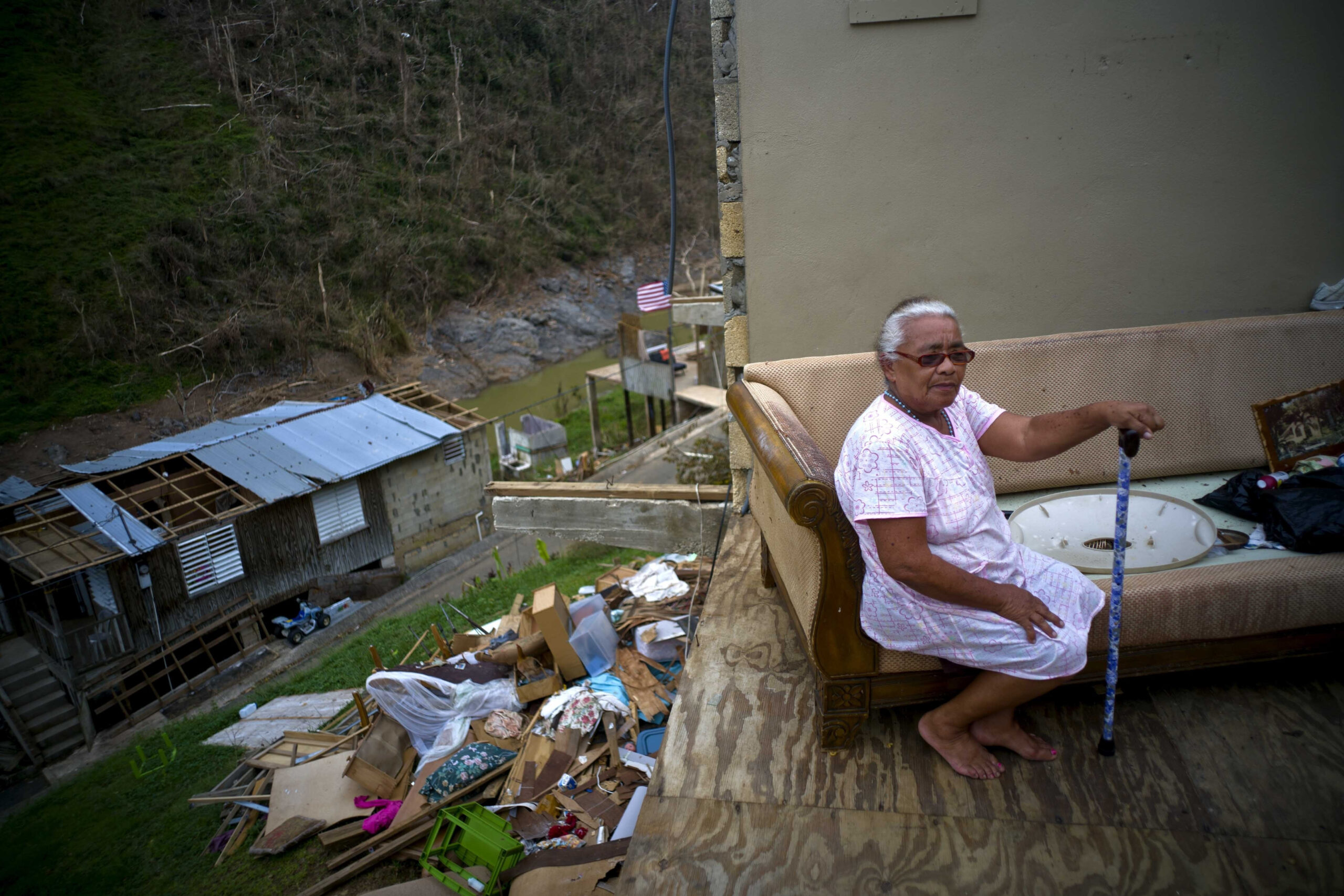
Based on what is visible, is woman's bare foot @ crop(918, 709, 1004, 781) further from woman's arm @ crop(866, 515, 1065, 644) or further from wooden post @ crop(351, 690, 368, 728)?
wooden post @ crop(351, 690, 368, 728)

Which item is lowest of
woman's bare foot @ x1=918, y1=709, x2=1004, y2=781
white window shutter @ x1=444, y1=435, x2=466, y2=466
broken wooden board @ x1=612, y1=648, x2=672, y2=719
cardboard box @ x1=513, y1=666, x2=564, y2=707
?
white window shutter @ x1=444, y1=435, x2=466, y2=466

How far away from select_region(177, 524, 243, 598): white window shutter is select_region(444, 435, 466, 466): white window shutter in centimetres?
493

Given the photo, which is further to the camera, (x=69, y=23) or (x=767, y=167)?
A: (x=69, y=23)

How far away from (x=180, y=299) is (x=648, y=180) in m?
23.8

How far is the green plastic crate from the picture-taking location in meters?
3.22

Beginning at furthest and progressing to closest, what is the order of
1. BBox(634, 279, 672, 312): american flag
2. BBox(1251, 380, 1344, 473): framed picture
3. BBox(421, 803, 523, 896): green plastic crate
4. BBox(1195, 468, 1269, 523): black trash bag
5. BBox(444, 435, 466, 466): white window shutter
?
1. BBox(444, 435, 466, 466): white window shutter
2. BBox(634, 279, 672, 312): american flag
3. BBox(1251, 380, 1344, 473): framed picture
4. BBox(421, 803, 523, 896): green plastic crate
5. BBox(1195, 468, 1269, 523): black trash bag

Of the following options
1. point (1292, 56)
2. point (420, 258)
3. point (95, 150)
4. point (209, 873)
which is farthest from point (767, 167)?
point (95, 150)

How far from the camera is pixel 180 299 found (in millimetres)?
25250

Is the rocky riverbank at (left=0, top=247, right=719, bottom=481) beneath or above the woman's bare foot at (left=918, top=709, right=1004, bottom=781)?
beneath

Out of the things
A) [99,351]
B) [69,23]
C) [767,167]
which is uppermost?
[69,23]

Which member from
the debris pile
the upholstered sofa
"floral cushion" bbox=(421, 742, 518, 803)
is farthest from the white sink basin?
"floral cushion" bbox=(421, 742, 518, 803)

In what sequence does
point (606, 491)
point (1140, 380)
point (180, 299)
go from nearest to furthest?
point (1140, 380) < point (606, 491) < point (180, 299)

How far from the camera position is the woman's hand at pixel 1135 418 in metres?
2.19

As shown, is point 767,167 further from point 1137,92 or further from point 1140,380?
point 1140,380
